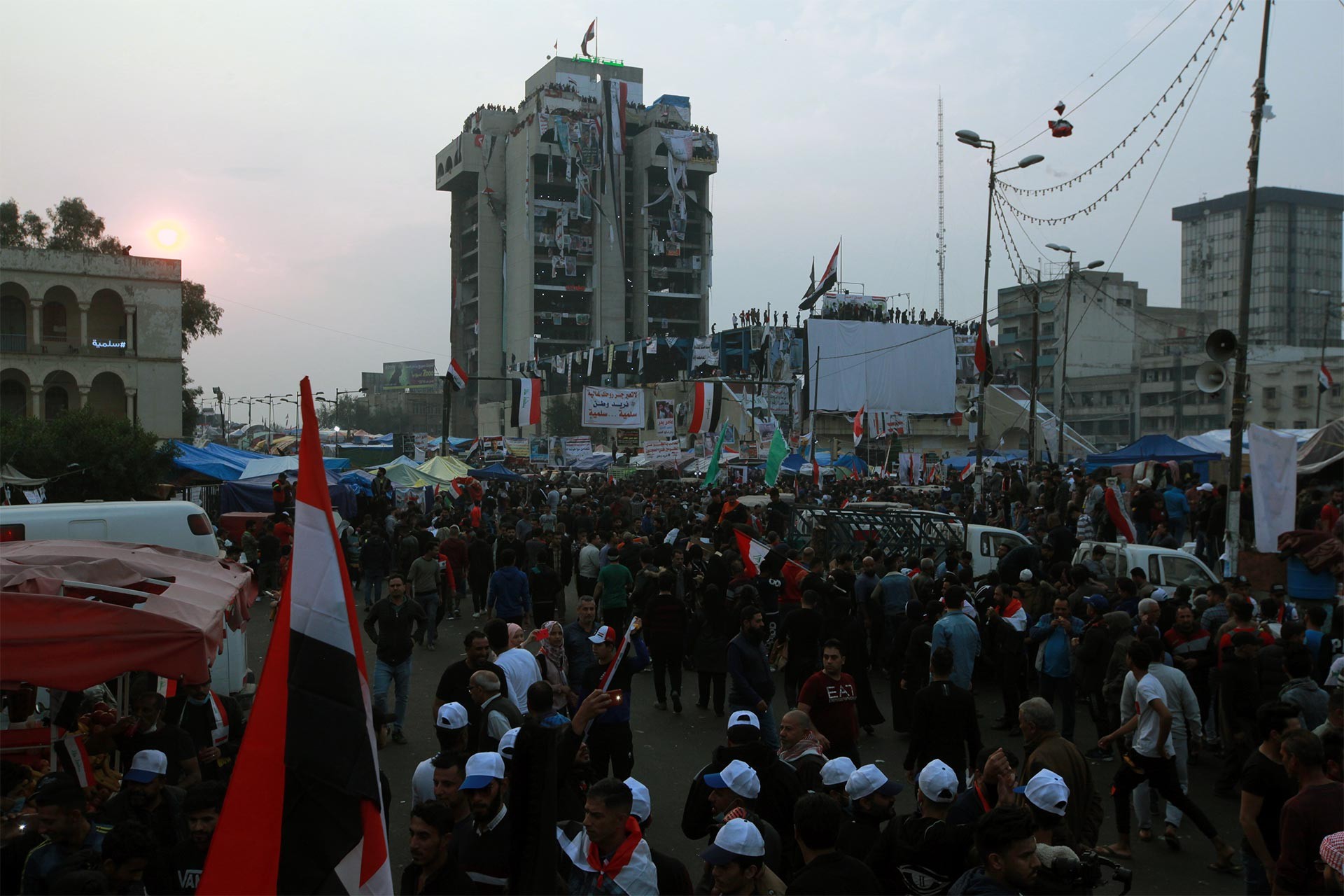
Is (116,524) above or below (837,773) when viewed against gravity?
above

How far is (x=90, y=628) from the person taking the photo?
501 cm

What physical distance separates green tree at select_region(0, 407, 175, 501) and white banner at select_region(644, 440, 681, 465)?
584 inches

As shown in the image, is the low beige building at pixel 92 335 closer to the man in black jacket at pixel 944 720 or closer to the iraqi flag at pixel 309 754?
the man in black jacket at pixel 944 720

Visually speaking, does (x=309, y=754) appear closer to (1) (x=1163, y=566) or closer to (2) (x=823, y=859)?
(2) (x=823, y=859)

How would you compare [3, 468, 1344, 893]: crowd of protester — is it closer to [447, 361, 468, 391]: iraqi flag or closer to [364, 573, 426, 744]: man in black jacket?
[364, 573, 426, 744]: man in black jacket

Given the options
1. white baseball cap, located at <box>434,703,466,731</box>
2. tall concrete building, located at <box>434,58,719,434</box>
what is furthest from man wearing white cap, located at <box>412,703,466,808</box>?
tall concrete building, located at <box>434,58,719,434</box>

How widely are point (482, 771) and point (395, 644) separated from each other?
5.09 metres

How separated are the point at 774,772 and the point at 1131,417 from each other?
7194cm

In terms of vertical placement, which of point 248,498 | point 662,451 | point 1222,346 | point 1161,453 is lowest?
point 248,498

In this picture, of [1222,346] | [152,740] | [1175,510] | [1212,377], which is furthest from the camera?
[1175,510]

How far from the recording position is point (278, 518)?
19.0 m

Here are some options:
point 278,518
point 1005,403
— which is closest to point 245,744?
point 278,518

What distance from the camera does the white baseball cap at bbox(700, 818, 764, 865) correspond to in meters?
3.79

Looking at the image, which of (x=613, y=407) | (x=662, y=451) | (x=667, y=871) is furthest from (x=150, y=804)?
(x=613, y=407)
